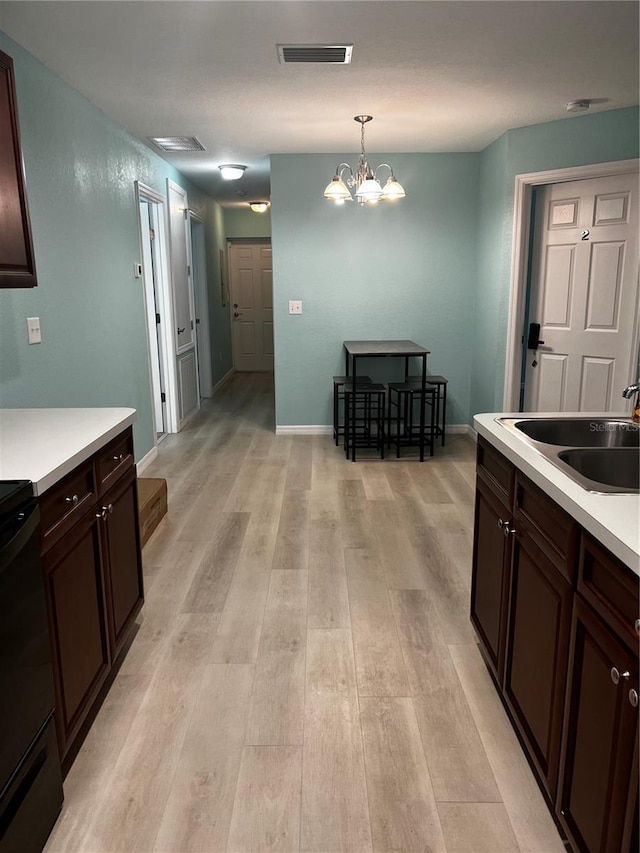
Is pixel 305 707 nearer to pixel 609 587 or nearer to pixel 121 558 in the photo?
pixel 121 558

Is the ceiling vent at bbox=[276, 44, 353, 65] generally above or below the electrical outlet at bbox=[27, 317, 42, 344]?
above

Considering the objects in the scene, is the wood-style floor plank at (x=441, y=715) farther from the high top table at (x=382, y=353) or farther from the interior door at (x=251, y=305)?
the interior door at (x=251, y=305)

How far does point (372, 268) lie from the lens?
5.48 m

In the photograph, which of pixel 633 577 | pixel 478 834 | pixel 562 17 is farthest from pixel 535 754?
pixel 562 17

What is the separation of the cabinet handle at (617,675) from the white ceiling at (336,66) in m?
2.41

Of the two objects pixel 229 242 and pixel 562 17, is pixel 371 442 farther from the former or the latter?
pixel 229 242

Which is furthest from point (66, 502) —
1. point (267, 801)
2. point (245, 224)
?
point (245, 224)

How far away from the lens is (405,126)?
435 centimetres

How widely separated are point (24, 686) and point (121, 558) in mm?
817

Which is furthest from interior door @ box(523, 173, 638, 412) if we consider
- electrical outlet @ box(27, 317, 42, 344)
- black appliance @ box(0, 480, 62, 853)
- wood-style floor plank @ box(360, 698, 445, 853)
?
black appliance @ box(0, 480, 62, 853)

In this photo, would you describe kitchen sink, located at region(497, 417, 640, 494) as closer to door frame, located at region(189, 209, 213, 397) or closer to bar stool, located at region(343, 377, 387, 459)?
bar stool, located at region(343, 377, 387, 459)

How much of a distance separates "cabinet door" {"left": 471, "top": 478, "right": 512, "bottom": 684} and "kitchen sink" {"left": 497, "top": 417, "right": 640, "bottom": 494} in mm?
A: 249

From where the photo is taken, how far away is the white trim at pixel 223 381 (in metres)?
7.98

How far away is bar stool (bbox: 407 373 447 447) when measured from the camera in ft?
17.1
